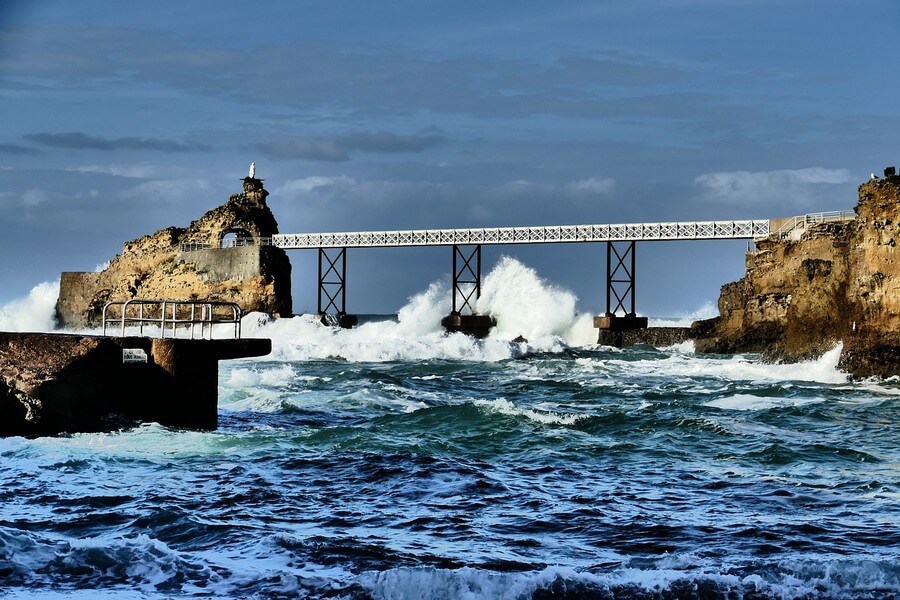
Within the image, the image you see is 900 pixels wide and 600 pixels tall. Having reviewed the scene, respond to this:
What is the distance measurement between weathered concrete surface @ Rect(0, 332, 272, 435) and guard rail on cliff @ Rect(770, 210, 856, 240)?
2522cm

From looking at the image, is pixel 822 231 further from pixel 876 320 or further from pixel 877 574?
pixel 877 574

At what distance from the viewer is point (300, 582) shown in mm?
6695

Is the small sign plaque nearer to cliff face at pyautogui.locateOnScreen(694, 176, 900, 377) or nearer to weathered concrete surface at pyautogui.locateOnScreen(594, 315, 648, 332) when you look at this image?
cliff face at pyautogui.locateOnScreen(694, 176, 900, 377)

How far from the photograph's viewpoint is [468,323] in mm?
44531

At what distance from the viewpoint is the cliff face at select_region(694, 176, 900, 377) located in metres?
22.9

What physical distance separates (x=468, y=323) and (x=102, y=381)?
32.3 meters

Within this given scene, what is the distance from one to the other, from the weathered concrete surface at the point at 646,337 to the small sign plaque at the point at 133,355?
29248 millimetres

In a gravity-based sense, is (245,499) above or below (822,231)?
below

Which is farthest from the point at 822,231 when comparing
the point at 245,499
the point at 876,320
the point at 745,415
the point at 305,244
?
the point at 245,499

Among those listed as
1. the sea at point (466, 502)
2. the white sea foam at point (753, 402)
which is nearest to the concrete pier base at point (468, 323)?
the white sea foam at point (753, 402)

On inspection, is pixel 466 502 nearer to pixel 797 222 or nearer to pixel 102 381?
pixel 102 381

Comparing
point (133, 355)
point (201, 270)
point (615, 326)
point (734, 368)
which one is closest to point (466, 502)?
point (133, 355)

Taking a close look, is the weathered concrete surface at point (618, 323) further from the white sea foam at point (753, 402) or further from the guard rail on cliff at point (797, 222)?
the white sea foam at point (753, 402)

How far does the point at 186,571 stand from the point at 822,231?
96.5ft
